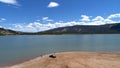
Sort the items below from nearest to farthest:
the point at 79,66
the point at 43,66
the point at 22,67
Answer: the point at 79,66 → the point at 43,66 → the point at 22,67

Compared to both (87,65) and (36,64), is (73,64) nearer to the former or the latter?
(87,65)

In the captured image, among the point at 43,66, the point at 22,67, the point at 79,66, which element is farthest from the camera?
the point at 22,67

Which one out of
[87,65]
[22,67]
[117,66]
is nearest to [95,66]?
[87,65]

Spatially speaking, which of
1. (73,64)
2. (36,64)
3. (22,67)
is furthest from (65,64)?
(22,67)

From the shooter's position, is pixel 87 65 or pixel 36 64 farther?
pixel 36 64

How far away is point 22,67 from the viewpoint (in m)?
23.1

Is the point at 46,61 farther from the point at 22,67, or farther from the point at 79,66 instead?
the point at 79,66

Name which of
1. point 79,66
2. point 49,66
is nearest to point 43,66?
point 49,66

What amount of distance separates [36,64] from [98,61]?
630 cm

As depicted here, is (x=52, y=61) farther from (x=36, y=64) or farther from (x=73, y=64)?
(x=73, y=64)

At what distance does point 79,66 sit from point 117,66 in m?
3.44

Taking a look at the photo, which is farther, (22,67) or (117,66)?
(22,67)

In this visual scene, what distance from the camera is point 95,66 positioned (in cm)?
2017

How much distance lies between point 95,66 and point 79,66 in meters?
1.46
